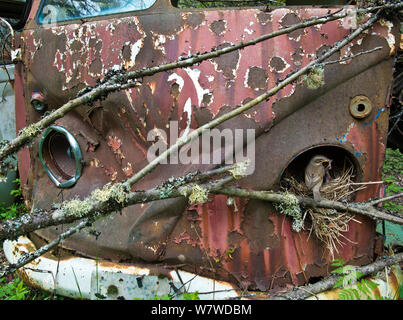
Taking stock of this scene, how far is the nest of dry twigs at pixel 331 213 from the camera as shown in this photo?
1.68m

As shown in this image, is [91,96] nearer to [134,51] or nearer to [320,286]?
[134,51]

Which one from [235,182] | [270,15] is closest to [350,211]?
[235,182]

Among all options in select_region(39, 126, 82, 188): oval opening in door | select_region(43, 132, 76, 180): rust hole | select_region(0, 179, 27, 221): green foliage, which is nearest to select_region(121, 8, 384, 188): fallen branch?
select_region(39, 126, 82, 188): oval opening in door

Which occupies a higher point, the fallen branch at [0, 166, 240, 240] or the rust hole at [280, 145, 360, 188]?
the rust hole at [280, 145, 360, 188]

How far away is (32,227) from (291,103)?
1199mm

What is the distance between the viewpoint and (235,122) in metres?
1.63

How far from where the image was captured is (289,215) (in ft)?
5.49

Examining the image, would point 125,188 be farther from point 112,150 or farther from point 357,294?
point 357,294

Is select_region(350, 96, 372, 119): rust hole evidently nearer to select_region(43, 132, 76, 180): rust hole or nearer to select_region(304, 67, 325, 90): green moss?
select_region(304, 67, 325, 90): green moss

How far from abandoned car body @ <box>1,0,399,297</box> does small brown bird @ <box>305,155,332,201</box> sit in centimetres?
8

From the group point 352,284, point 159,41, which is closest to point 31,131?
point 159,41

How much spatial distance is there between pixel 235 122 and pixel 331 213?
64 centimetres

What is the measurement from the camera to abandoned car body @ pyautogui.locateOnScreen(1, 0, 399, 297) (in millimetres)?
1616

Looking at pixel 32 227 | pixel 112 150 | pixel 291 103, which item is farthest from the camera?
pixel 112 150
